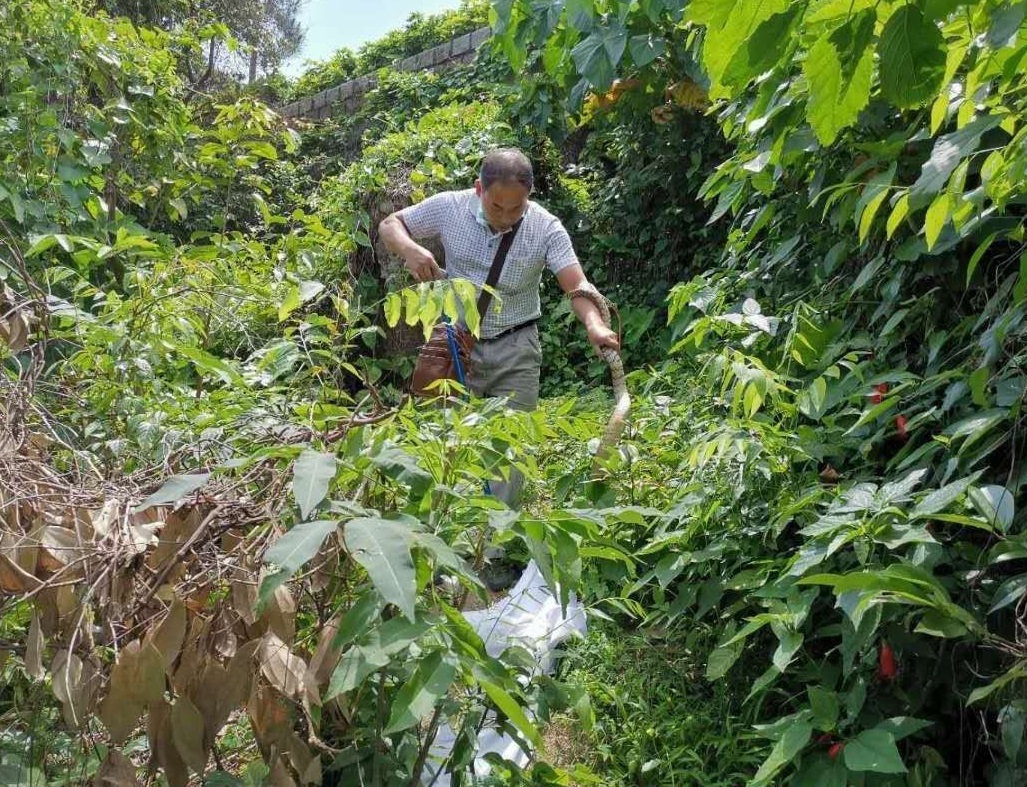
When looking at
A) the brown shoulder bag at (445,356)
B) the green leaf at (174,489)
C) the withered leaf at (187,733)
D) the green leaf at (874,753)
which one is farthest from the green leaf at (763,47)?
the brown shoulder bag at (445,356)

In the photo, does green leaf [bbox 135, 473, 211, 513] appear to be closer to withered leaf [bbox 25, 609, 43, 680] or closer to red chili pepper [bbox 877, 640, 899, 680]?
withered leaf [bbox 25, 609, 43, 680]

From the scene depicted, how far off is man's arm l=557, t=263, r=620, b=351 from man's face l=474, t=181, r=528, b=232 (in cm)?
31

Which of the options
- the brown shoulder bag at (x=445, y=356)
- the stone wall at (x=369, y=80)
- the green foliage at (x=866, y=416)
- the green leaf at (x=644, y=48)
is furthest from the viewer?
the stone wall at (x=369, y=80)

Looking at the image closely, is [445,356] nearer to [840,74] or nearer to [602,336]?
[602,336]

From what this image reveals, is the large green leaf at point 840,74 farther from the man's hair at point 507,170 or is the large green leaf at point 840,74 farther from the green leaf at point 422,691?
the man's hair at point 507,170

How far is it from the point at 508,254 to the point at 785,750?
7.73 ft

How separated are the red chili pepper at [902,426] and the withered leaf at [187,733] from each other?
186cm

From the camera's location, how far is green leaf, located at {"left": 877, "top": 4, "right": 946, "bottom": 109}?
1142mm

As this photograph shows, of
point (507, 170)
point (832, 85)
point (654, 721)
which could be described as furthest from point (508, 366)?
point (832, 85)

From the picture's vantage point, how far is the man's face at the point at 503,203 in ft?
12.3

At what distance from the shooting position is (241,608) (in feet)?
5.12

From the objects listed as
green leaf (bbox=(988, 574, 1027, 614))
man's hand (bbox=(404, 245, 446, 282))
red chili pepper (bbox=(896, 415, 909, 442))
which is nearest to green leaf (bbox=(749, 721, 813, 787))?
green leaf (bbox=(988, 574, 1027, 614))

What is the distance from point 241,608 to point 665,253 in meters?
5.74

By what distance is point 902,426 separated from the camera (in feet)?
8.36
